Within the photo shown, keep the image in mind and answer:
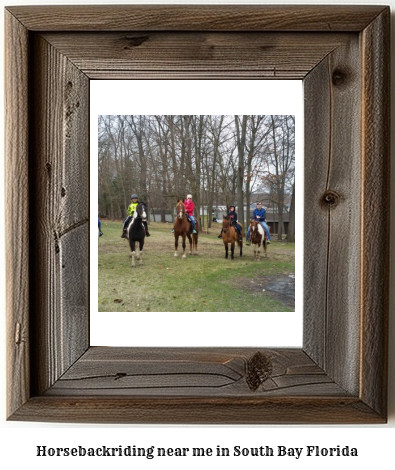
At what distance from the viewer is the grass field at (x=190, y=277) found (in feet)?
2.27

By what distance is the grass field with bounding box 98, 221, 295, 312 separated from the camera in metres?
0.69

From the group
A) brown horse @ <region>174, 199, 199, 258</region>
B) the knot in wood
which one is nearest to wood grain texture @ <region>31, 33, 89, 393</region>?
brown horse @ <region>174, 199, 199, 258</region>

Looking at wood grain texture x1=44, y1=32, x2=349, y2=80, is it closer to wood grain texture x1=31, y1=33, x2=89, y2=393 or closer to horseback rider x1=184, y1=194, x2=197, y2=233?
wood grain texture x1=31, y1=33, x2=89, y2=393

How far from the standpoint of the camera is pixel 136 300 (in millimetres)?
702

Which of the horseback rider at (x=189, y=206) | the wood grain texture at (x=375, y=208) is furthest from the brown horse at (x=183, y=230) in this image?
the wood grain texture at (x=375, y=208)

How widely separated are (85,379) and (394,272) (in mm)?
484

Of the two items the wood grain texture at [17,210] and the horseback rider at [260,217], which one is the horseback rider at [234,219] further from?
the wood grain texture at [17,210]

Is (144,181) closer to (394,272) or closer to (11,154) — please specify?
(11,154)

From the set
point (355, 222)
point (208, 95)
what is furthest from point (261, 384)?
point (208, 95)

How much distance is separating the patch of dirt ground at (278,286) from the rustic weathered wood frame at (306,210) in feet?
0.08

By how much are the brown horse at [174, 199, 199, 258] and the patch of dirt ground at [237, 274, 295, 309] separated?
10 centimetres

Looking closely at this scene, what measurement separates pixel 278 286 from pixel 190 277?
131mm
